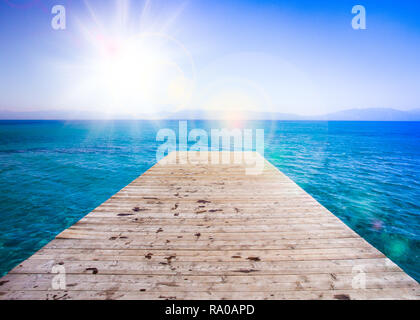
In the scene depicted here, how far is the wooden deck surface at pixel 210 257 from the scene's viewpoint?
2.11 metres

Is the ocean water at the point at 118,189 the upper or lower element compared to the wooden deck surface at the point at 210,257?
lower

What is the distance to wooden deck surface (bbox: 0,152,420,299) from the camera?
2.11 meters

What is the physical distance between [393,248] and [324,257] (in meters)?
4.93

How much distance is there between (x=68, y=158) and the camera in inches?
671

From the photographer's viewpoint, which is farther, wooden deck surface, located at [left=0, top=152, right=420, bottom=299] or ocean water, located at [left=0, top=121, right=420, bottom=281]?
ocean water, located at [left=0, top=121, right=420, bottom=281]

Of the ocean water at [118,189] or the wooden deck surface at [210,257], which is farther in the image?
the ocean water at [118,189]

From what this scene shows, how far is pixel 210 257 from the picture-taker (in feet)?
8.69

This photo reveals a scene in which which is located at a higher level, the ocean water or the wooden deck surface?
the wooden deck surface

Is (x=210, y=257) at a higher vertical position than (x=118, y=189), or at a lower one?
Result: higher

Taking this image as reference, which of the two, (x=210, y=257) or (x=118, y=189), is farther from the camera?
(x=118, y=189)
